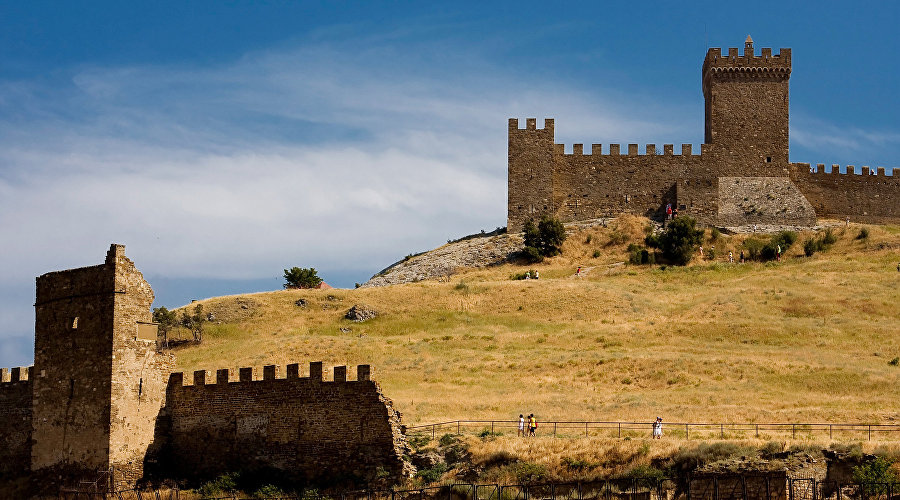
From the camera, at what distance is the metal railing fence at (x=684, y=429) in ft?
114

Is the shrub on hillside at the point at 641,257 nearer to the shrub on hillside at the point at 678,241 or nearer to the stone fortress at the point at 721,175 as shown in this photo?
the shrub on hillside at the point at 678,241

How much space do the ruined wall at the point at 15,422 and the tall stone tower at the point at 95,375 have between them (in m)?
1.50

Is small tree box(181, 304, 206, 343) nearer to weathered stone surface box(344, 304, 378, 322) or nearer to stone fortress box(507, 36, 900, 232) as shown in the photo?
weathered stone surface box(344, 304, 378, 322)

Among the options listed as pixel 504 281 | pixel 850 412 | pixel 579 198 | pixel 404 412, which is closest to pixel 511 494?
pixel 404 412

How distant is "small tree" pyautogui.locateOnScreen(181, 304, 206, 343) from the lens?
193 ft

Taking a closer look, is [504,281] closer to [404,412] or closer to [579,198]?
[579,198]

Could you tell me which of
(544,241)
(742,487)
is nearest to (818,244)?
(544,241)

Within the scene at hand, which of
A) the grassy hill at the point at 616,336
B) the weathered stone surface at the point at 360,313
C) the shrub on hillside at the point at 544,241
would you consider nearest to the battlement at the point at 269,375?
the grassy hill at the point at 616,336

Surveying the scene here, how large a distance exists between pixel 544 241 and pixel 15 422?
41.4 metres

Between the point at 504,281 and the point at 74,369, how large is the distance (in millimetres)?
36053

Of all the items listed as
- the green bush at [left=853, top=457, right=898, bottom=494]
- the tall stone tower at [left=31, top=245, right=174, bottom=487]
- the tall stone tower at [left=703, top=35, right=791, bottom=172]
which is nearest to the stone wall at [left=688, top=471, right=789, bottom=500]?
the green bush at [left=853, top=457, right=898, bottom=494]

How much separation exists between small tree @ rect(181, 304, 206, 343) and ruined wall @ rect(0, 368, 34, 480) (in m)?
21.9

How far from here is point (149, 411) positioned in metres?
34.2

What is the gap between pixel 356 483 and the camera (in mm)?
32031
